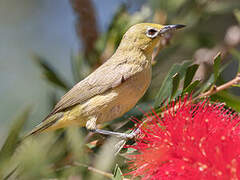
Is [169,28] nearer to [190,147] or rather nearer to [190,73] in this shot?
[190,73]

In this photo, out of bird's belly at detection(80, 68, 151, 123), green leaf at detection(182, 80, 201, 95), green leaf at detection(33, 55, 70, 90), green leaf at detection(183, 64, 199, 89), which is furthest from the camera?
green leaf at detection(33, 55, 70, 90)

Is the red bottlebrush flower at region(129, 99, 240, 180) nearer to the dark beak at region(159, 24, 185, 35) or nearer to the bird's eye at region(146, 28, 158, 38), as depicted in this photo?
the dark beak at region(159, 24, 185, 35)

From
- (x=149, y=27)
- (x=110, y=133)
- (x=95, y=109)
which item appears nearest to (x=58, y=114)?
(x=95, y=109)

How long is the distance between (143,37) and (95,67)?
24.7 inches

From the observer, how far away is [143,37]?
2797 mm

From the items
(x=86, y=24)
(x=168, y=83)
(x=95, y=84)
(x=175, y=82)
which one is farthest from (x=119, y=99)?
(x=86, y=24)

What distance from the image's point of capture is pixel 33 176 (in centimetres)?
169

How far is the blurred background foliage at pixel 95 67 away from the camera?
77.3 inches

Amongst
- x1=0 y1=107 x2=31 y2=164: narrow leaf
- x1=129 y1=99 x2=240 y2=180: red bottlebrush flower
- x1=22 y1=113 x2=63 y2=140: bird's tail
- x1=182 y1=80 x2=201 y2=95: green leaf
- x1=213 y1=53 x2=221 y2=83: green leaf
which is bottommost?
x1=129 y1=99 x2=240 y2=180: red bottlebrush flower

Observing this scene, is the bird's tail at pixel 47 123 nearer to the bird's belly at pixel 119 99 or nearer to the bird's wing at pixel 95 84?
the bird's wing at pixel 95 84

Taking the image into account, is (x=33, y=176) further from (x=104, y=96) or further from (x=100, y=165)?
(x=104, y=96)

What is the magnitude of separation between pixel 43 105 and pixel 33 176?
12.1 feet

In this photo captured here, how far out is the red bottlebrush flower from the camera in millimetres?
1650

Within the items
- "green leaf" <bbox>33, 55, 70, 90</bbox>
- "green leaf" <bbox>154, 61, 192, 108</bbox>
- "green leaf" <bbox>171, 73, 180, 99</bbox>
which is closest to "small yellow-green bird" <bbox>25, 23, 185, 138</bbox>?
"green leaf" <bbox>33, 55, 70, 90</bbox>
